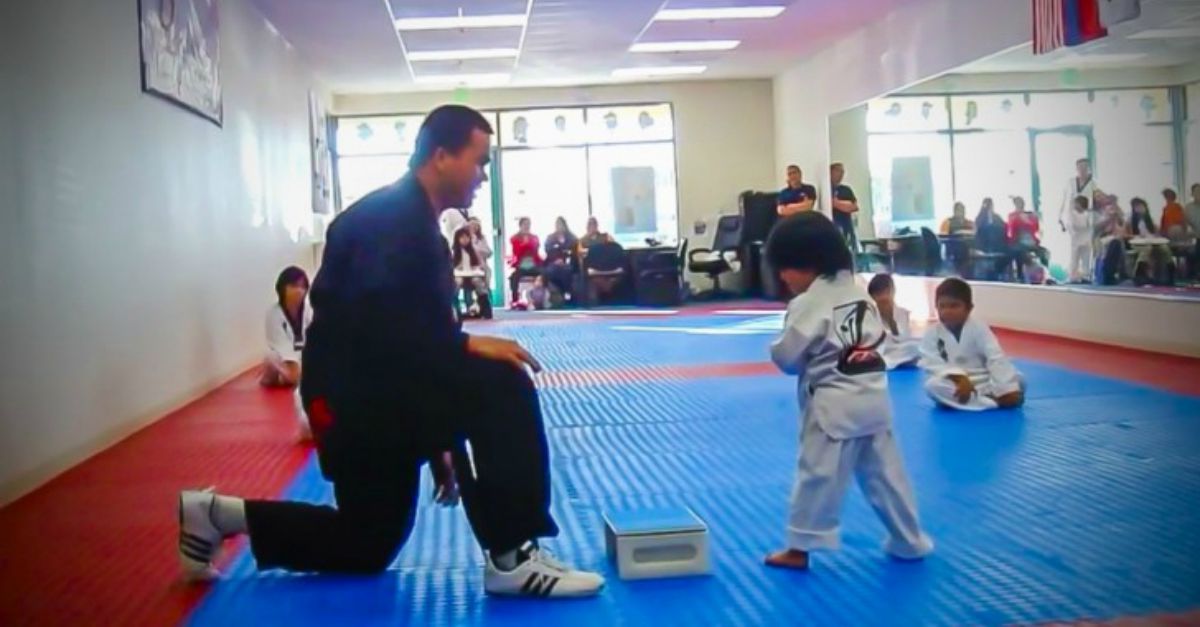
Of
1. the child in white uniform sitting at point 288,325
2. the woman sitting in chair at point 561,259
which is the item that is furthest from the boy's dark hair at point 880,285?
the woman sitting in chair at point 561,259

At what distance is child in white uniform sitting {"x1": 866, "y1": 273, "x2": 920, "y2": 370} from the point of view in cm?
668

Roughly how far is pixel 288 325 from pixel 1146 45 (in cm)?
611

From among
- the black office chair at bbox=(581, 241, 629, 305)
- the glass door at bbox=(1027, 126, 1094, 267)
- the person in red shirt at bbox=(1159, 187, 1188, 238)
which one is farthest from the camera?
the black office chair at bbox=(581, 241, 629, 305)

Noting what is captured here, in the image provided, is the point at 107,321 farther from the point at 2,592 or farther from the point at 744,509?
the point at 744,509

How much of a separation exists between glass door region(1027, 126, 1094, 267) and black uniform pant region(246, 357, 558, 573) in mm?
7177

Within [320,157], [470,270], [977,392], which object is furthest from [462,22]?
[977,392]

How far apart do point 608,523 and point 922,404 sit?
3.05m

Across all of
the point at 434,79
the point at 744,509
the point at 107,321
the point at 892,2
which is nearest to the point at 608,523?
the point at 744,509

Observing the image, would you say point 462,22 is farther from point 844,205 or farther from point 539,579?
point 539,579

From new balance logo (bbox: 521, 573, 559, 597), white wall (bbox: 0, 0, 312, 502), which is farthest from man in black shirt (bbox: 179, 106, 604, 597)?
white wall (bbox: 0, 0, 312, 502)

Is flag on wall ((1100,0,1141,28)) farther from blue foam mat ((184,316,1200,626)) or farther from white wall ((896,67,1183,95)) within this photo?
blue foam mat ((184,316,1200,626))

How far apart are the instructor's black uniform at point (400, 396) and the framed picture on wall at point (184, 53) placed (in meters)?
4.28

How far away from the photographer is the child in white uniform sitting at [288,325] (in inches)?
275

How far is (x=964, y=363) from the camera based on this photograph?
5.58 metres
